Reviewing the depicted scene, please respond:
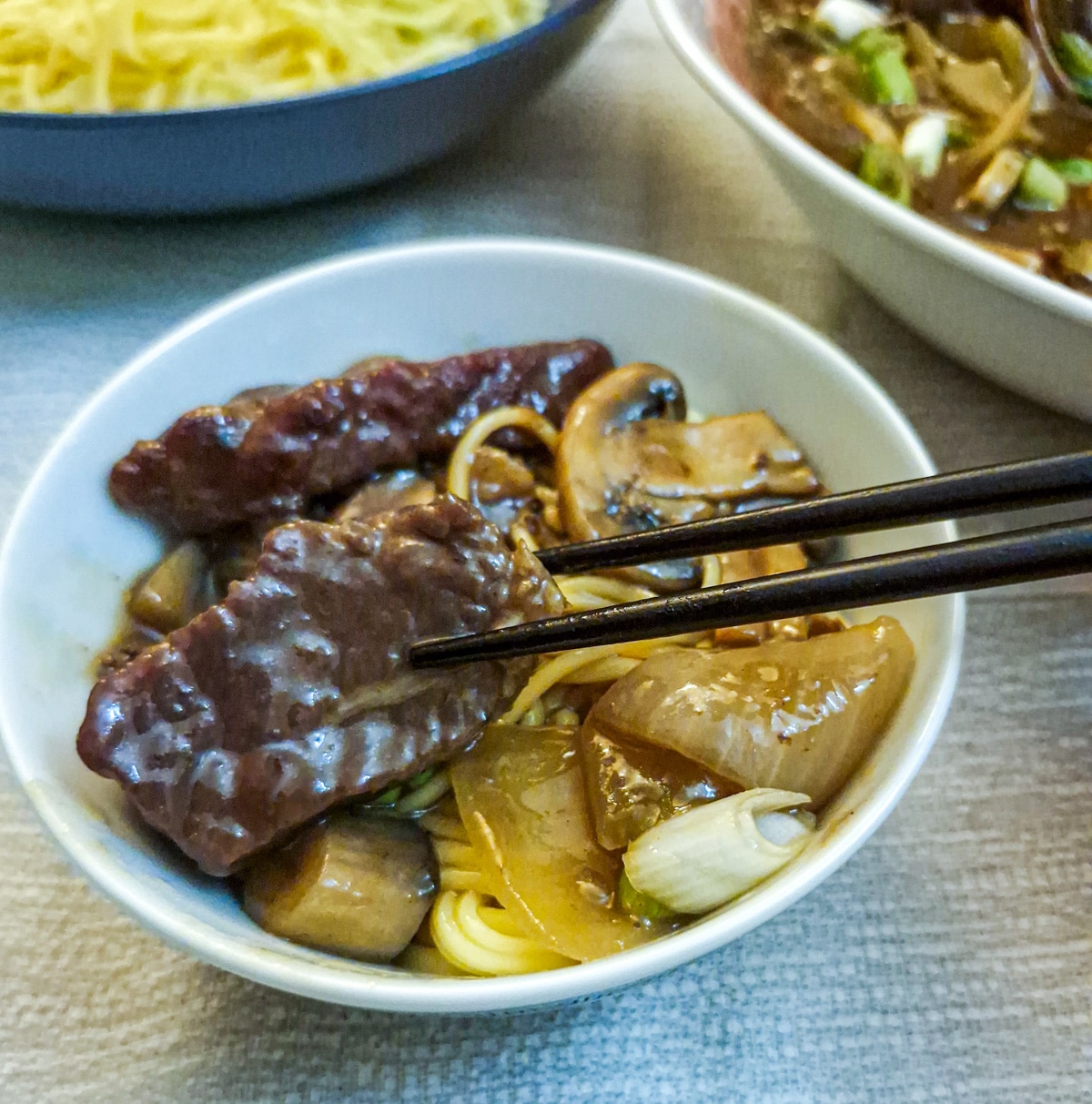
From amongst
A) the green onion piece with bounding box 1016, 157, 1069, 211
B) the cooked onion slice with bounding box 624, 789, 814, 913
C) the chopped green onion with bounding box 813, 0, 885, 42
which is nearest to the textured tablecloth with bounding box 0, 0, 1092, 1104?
the cooked onion slice with bounding box 624, 789, 814, 913

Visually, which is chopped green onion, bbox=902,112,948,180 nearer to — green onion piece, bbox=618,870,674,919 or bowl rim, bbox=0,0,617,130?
bowl rim, bbox=0,0,617,130

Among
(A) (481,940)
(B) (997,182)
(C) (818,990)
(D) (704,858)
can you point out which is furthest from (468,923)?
(B) (997,182)

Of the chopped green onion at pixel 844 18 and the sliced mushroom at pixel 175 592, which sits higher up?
the chopped green onion at pixel 844 18

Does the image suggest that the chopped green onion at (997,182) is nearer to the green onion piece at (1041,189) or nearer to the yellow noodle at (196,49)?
the green onion piece at (1041,189)

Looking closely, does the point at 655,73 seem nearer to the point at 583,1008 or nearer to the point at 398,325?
the point at 398,325

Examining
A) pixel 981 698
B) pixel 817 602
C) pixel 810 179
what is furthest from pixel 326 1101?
pixel 810 179

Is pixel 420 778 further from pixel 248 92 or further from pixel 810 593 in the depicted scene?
pixel 248 92

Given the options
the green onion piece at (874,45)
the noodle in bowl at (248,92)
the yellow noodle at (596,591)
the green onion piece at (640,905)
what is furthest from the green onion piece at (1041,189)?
the green onion piece at (640,905)
